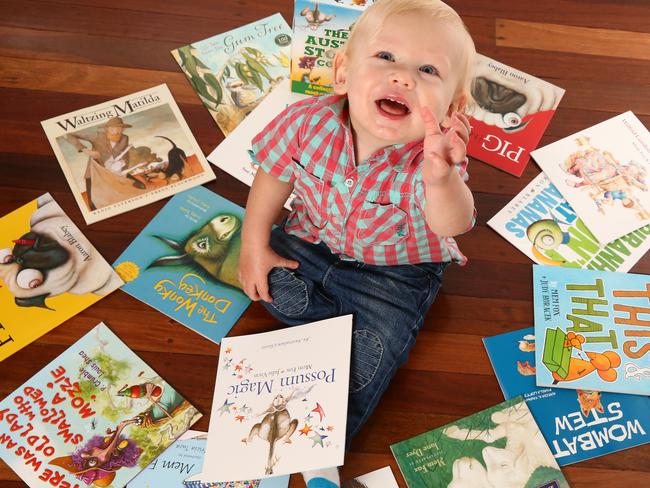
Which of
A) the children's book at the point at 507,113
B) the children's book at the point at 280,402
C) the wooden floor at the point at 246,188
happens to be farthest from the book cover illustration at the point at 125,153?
the children's book at the point at 507,113

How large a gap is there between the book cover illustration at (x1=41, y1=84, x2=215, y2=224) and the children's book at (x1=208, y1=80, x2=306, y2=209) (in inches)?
1.4

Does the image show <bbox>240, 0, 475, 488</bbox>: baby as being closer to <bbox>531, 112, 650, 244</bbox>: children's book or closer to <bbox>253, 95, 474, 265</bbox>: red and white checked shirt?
<bbox>253, 95, 474, 265</bbox>: red and white checked shirt

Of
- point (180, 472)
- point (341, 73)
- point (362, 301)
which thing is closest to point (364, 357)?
point (362, 301)

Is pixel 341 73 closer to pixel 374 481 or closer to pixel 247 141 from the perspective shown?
pixel 247 141

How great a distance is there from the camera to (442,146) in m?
0.74

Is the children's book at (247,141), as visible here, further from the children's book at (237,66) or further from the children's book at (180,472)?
the children's book at (180,472)

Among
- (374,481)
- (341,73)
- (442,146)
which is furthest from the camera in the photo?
(374,481)

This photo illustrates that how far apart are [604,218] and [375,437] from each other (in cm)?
59

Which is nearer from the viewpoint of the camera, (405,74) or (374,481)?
(405,74)

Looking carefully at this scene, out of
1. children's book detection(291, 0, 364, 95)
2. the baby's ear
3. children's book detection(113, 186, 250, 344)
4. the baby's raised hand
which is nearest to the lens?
the baby's raised hand

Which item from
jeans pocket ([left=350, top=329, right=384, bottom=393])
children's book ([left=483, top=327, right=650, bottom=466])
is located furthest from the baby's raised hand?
children's book ([left=483, top=327, right=650, bottom=466])

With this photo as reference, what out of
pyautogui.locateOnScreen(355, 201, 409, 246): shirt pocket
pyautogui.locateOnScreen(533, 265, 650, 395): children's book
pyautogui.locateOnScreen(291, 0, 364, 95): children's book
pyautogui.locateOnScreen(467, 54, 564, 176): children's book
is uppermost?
pyautogui.locateOnScreen(291, 0, 364, 95): children's book

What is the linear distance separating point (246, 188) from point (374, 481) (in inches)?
22.2

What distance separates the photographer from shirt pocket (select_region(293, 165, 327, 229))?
941 mm
